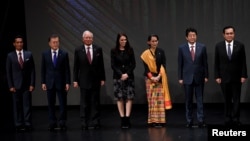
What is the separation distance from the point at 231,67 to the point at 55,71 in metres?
2.42

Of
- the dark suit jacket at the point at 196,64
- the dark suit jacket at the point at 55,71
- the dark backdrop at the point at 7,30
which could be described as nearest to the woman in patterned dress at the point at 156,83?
the dark suit jacket at the point at 196,64

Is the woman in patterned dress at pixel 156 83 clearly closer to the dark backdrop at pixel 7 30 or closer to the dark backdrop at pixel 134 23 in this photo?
the dark backdrop at pixel 134 23

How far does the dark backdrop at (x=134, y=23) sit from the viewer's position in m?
7.93

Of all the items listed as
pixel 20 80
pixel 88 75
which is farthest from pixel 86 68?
pixel 20 80

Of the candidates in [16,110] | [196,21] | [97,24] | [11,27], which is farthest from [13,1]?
[196,21]

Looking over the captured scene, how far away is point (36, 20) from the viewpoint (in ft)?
27.0

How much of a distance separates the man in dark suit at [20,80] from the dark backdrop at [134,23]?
1606 mm

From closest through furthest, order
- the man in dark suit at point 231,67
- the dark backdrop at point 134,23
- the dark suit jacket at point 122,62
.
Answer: the man in dark suit at point 231,67, the dark suit jacket at point 122,62, the dark backdrop at point 134,23

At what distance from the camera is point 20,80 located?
6.41m

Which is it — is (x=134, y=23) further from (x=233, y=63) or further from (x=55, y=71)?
(x=233, y=63)

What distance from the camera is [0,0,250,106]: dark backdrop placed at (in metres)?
7.93

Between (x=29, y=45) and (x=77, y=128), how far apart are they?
2341mm

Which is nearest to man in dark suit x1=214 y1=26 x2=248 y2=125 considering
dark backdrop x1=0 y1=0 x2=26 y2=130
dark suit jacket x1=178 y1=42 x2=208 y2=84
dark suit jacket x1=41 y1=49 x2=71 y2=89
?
dark suit jacket x1=178 y1=42 x2=208 y2=84

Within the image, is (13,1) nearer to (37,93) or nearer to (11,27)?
(11,27)
